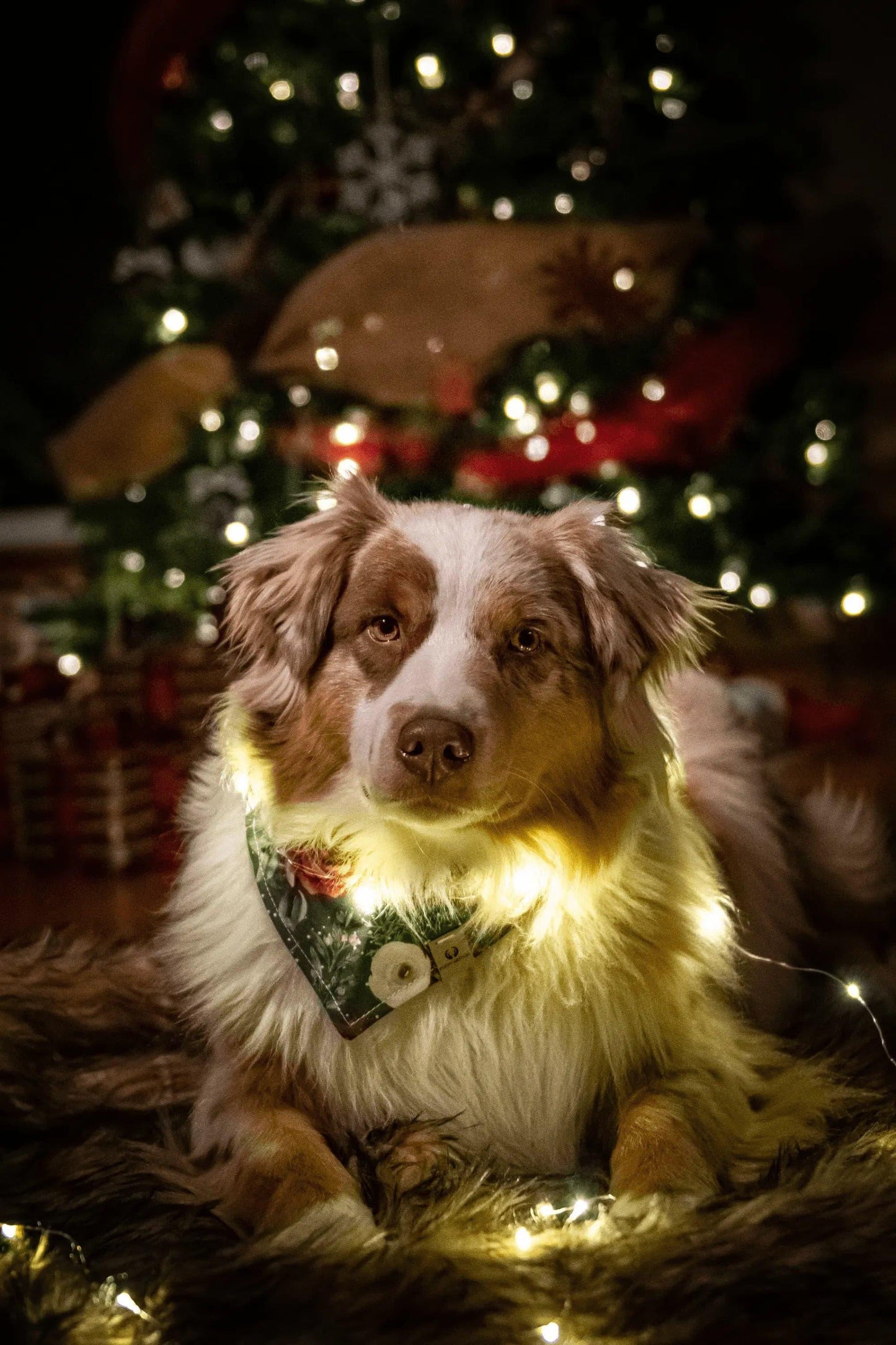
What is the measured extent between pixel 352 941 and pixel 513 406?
2641mm

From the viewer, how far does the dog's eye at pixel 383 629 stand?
61.1 inches

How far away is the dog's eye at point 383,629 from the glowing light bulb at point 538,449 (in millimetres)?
2419

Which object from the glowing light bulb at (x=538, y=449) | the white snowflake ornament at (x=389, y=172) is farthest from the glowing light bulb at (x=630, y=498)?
the white snowflake ornament at (x=389, y=172)

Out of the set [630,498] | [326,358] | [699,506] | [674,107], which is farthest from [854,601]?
[326,358]

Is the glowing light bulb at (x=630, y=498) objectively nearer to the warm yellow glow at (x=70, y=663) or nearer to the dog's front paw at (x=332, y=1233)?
the warm yellow glow at (x=70, y=663)

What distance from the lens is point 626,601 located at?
161 cm

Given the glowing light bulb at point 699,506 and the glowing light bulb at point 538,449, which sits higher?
the glowing light bulb at point 538,449

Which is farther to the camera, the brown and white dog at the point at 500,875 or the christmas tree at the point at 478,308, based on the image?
the christmas tree at the point at 478,308

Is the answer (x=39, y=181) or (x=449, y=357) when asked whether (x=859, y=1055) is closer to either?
(x=449, y=357)

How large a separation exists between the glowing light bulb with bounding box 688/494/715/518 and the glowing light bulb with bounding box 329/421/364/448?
111 cm

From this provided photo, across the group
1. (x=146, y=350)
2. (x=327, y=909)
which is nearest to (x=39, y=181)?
(x=146, y=350)

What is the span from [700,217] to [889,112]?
77.3 inches

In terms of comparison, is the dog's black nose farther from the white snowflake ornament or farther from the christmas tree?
the white snowflake ornament

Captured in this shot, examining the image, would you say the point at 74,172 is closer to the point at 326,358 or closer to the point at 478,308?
the point at 326,358
